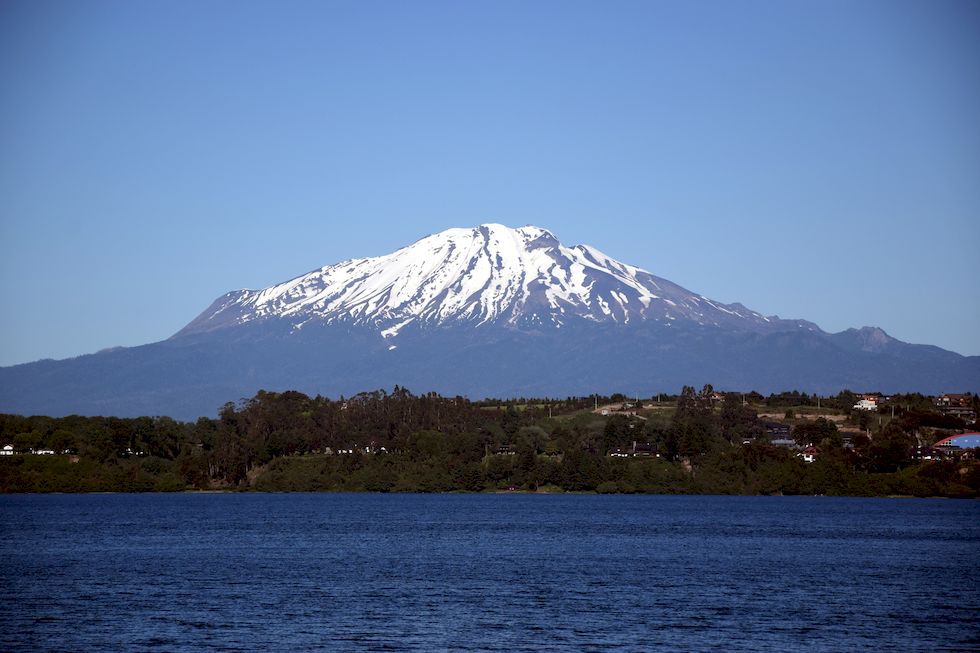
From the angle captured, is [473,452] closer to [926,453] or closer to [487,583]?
[926,453]

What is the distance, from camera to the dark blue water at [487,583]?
147 ft

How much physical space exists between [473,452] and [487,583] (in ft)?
343

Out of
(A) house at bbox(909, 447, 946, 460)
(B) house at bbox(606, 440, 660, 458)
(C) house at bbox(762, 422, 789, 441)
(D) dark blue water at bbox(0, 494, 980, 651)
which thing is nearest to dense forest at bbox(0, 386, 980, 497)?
(B) house at bbox(606, 440, 660, 458)

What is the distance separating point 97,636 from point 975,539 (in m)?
66.3

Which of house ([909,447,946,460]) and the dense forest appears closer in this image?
the dense forest

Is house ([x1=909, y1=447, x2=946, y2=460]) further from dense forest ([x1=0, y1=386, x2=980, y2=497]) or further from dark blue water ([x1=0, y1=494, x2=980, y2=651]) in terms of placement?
dark blue water ([x1=0, y1=494, x2=980, y2=651])

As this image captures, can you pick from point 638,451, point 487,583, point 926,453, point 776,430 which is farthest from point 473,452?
point 487,583

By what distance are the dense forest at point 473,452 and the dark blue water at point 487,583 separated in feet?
128

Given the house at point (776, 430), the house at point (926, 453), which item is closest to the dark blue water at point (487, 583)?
the house at point (926, 453)

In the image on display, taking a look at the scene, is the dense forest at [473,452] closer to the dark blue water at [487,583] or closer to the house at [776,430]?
the house at [776,430]

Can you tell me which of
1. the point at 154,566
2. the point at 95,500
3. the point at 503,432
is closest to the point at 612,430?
the point at 503,432

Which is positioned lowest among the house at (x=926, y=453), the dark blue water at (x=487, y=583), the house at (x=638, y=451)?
the dark blue water at (x=487, y=583)

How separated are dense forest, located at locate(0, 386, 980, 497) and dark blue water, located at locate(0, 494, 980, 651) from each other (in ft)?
128

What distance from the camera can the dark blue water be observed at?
44719 millimetres
